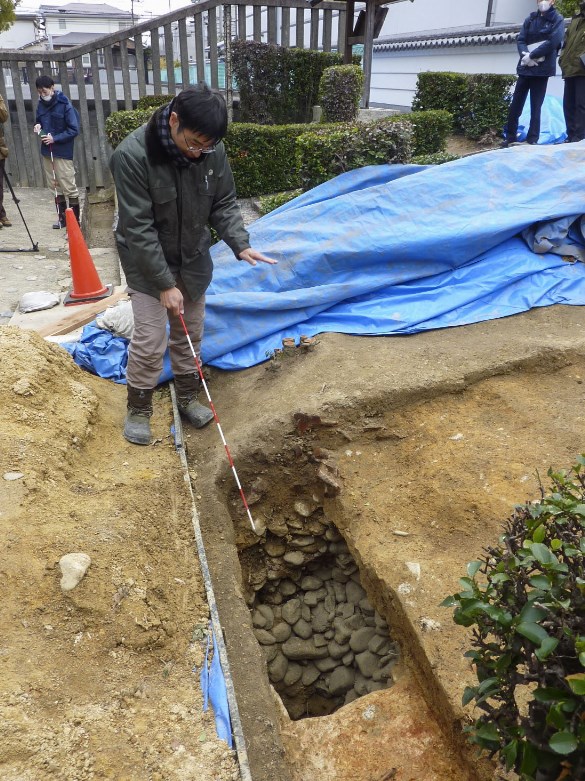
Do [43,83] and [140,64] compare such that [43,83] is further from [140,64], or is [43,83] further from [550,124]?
[550,124]

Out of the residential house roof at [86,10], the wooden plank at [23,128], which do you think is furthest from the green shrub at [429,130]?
the residential house roof at [86,10]

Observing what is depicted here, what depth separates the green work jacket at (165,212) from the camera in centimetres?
312

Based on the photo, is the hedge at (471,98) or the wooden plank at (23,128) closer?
the wooden plank at (23,128)

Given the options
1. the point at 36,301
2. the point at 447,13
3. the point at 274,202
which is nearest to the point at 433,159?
the point at 274,202

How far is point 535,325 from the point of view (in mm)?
4527

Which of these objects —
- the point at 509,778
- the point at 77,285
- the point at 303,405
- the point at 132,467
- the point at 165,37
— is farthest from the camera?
the point at 165,37

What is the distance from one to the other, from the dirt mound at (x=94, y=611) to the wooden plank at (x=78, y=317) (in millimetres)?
1443

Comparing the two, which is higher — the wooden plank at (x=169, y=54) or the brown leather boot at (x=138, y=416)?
the wooden plank at (x=169, y=54)

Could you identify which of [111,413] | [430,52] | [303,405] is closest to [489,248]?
[303,405]

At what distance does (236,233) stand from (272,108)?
22.6ft

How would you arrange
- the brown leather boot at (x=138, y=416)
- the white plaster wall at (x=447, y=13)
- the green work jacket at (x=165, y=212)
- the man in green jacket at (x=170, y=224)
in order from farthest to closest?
the white plaster wall at (x=447, y=13)
the brown leather boot at (x=138, y=416)
the green work jacket at (x=165, y=212)
the man in green jacket at (x=170, y=224)

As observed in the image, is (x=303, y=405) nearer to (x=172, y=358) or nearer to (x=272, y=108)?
(x=172, y=358)

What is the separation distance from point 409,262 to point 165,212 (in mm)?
2214

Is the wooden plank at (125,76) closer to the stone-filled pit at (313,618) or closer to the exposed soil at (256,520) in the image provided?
the exposed soil at (256,520)
